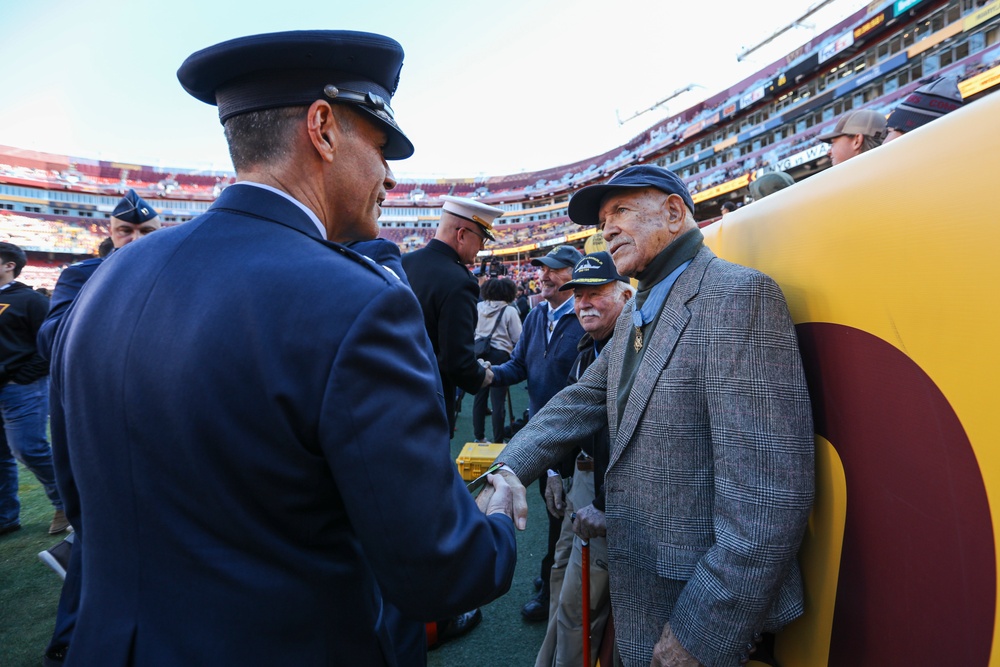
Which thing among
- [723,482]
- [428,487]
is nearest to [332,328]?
[428,487]

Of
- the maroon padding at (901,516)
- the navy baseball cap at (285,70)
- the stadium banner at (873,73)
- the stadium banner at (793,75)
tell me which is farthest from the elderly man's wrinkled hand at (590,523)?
the stadium banner at (793,75)

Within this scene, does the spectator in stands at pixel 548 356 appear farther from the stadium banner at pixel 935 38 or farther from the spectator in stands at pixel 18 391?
the stadium banner at pixel 935 38

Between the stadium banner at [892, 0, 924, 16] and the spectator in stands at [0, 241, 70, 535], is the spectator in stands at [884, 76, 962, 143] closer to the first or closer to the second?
the spectator in stands at [0, 241, 70, 535]

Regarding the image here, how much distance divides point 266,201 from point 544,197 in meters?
65.8

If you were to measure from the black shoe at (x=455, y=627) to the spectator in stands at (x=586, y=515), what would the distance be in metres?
0.66

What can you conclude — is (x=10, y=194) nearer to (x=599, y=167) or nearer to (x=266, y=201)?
(x=599, y=167)

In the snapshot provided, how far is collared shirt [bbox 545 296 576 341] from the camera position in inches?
131

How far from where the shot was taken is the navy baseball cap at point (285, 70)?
1.00 metres

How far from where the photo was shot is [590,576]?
207 cm

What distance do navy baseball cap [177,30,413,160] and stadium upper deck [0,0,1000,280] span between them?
9.51ft

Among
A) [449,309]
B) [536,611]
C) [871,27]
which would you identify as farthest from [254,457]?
[871,27]

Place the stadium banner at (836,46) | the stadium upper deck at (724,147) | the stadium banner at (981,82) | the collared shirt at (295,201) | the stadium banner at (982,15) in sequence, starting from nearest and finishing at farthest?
the collared shirt at (295,201)
the stadium banner at (981,82)
the stadium banner at (982,15)
the stadium upper deck at (724,147)
the stadium banner at (836,46)

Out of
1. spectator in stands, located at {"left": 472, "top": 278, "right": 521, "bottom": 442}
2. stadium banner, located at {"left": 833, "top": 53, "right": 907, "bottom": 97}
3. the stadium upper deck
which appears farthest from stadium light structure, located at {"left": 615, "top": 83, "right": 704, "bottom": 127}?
spectator in stands, located at {"left": 472, "top": 278, "right": 521, "bottom": 442}

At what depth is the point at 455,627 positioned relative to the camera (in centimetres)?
282
